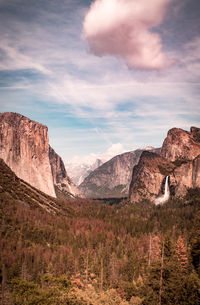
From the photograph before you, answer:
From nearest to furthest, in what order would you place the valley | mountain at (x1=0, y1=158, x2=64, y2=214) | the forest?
the forest
the valley
mountain at (x1=0, y1=158, x2=64, y2=214)

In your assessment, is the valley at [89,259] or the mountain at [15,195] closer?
the valley at [89,259]

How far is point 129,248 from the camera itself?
9238 cm

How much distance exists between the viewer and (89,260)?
69.2m

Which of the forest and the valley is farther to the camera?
the valley

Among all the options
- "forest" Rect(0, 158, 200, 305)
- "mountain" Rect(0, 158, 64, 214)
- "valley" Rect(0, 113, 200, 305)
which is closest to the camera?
"forest" Rect(0, 158, 200, 305)

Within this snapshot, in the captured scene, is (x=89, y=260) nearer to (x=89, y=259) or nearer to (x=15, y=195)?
(x=89, y=259)

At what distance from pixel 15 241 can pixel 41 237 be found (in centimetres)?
1671

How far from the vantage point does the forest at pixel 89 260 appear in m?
29.1

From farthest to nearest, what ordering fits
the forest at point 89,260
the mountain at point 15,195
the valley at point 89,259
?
the mountain at point 15,195
the valley at point 89,259
the forest at point 89,260

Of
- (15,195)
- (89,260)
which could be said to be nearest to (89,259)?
(89,260)

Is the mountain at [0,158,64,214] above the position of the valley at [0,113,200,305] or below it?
above

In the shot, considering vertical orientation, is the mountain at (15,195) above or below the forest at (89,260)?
above

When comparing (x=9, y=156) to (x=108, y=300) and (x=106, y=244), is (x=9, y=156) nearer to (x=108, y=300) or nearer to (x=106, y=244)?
(x=106, y=244)

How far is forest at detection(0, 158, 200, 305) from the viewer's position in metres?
29.1
